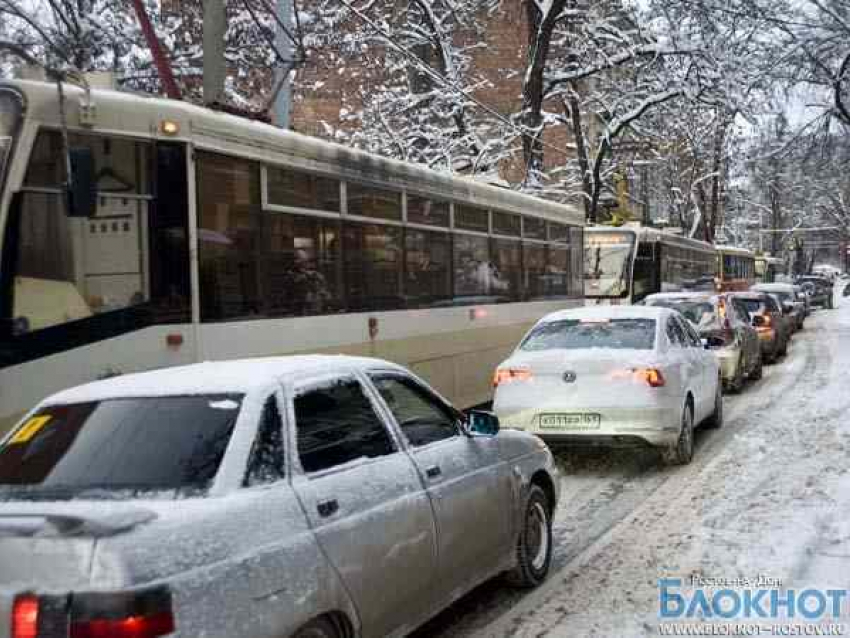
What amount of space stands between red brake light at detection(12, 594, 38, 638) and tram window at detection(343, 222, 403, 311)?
6923 mm

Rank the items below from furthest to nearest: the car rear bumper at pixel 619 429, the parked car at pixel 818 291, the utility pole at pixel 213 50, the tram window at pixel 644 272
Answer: the parked car at pixel 818 291 → the tram window at pixel 644 272 → the utility pole at pixel 213 50 → the car rear bumper at pixel 619 429

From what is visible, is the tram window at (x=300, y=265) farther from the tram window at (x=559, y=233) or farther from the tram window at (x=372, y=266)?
the tram window at (x=559, y=233)

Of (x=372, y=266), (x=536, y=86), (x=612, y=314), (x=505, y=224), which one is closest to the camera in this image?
(x=372, y=266)

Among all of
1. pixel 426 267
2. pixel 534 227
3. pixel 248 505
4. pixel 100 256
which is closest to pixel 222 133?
pixel 100 256

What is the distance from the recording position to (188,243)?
763 centimetres

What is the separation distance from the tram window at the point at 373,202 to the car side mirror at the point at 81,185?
12.1 ft

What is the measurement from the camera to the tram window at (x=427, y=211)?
37.6 ft

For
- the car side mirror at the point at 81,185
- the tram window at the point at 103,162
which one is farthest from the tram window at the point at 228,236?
the car side mirror at the point at 81,185

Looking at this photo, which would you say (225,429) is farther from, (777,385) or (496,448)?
(777,385)

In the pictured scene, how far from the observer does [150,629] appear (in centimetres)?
314

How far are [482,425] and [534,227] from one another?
404 inches

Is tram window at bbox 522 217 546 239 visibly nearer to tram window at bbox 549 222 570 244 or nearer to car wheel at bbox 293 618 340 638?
tram window at bbox 549 222 570 244

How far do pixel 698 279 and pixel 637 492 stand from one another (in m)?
27.3

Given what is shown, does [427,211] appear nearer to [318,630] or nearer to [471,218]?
[471,218]
